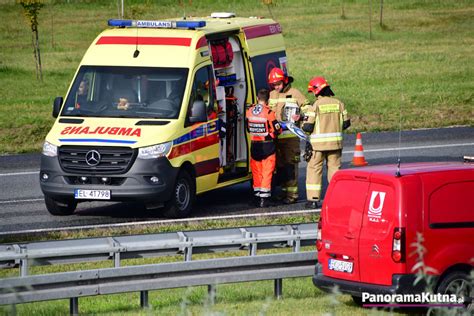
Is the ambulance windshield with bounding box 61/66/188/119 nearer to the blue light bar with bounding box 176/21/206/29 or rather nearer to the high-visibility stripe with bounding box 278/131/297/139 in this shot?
the blue light bar with bounding box 176/21/206/29

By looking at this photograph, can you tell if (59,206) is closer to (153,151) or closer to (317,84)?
(153,151)

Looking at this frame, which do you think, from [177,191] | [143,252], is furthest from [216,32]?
[143,252]

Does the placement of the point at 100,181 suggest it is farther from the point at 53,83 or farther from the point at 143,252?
the point at 53,83

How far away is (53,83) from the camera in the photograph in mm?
33688

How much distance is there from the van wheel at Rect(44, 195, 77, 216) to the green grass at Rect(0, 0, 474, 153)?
23.8 feet

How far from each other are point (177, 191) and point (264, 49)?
10.5 ft

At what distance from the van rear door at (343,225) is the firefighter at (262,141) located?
567 centimetres

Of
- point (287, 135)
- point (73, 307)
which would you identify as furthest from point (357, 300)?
point (287, 135)

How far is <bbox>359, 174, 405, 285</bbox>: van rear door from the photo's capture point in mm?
10930

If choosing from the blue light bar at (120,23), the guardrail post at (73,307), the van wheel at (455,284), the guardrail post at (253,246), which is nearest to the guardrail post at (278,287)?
the guardrail post at (253,246)

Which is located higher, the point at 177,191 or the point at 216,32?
the point at 216,32

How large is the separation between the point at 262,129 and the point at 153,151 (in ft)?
6.08

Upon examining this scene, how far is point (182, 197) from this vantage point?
17.0 meters

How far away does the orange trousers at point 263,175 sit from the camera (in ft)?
57.7
